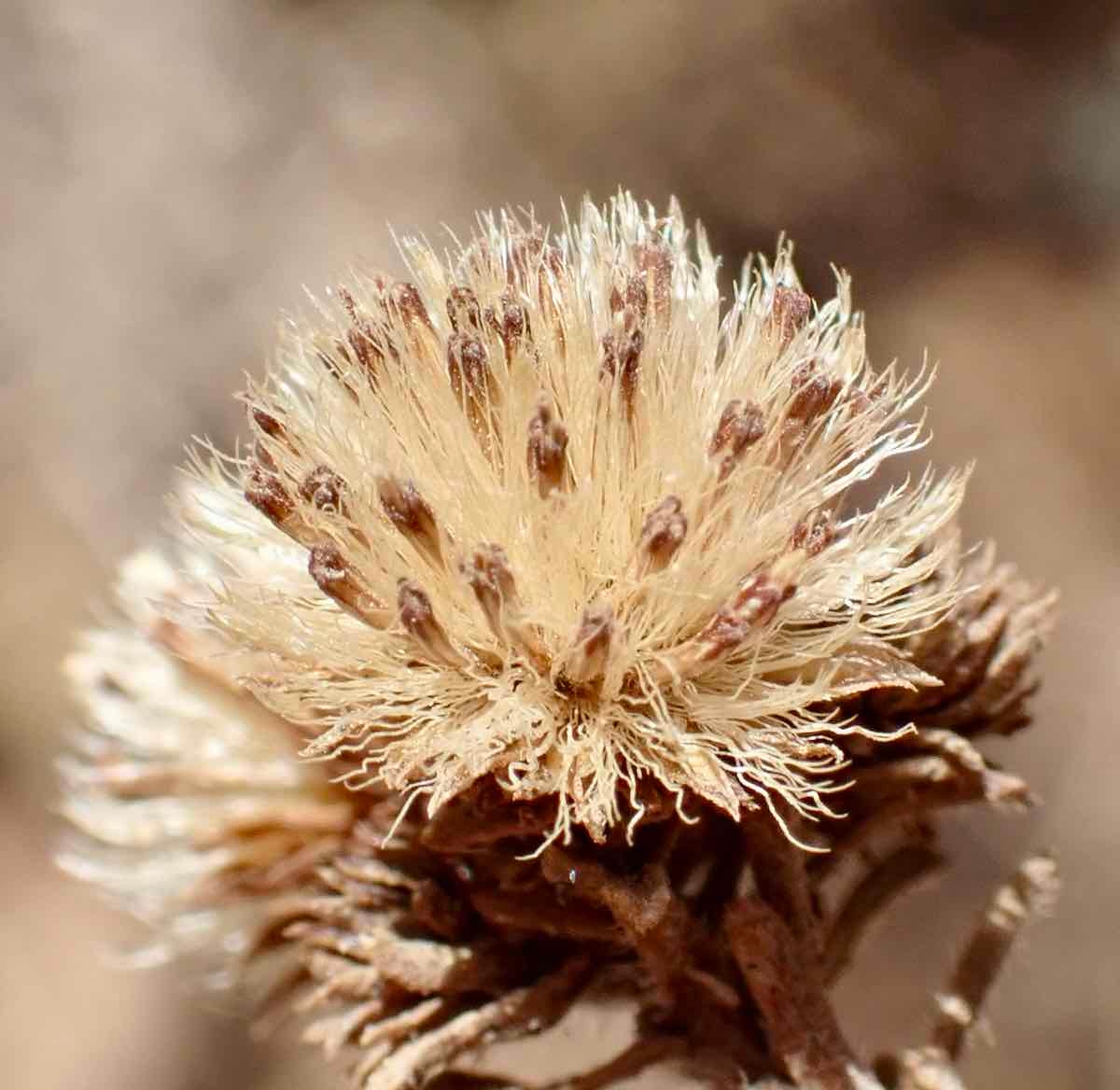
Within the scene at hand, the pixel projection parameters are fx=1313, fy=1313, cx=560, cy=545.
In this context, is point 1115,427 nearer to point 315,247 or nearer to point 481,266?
point 315,247

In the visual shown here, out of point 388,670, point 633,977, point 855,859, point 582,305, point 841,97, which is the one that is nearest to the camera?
point 388,670

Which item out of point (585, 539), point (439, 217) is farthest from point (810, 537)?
point (439, 217)

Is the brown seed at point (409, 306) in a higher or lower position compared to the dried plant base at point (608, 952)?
higher

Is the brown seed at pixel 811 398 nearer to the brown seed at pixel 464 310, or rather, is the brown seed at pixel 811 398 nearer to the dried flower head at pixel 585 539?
the dried flower head at pixel 585 539

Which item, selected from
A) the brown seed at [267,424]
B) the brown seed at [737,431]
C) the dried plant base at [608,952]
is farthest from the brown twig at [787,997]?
the brown seed at [267,424]

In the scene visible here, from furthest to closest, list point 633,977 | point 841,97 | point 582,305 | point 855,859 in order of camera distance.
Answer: point 841,97, point 855,859, point 633,977, point 582,305

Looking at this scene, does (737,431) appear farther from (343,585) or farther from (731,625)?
(343,585)

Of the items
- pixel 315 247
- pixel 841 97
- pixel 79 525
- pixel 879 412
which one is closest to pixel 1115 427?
pixel 841 97
